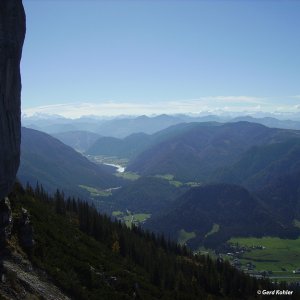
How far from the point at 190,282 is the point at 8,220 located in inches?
2655

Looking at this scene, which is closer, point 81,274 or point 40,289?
point 40,289

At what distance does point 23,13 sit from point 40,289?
35.3 meters

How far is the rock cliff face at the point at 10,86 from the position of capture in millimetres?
44125

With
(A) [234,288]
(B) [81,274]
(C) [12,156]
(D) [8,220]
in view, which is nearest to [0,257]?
(D) [8,220]

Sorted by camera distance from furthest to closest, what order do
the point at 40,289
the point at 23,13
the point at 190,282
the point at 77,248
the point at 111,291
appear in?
the point at 190,282, the point at 77,248, the point at 111,291, the point at 40,289, the point at 23,13

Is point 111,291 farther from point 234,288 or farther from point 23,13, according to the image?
point 234,288

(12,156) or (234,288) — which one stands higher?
(12,156)

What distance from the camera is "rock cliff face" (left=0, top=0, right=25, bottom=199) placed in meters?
44.1

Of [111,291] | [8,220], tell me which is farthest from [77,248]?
[8,220]

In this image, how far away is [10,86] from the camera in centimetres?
4712

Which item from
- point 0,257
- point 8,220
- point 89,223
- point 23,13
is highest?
point 23,13

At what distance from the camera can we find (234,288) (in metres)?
123

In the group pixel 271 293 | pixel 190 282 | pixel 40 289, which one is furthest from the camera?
pixel 271 293

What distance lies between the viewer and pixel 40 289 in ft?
172
